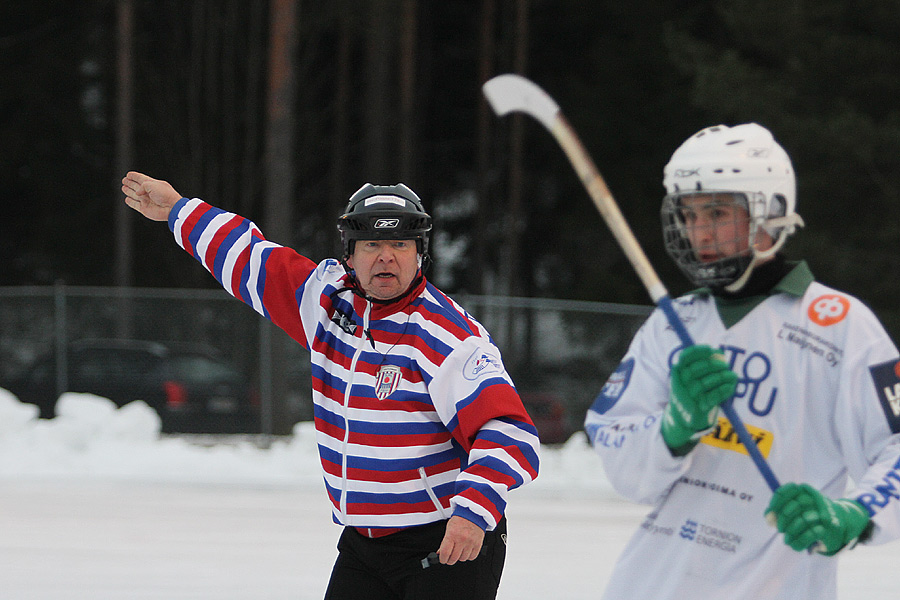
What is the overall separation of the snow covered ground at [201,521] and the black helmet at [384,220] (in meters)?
3.13

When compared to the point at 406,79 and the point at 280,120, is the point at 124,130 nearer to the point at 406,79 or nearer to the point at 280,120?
the point at 280,120

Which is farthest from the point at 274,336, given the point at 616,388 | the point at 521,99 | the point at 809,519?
the point at 809,519

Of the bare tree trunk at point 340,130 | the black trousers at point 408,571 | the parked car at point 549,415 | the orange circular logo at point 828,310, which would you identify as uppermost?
the bare tree trunk at point 340,130

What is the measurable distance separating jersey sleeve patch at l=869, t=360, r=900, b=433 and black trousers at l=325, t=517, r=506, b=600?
4.40 feet

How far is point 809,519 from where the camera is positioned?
2.06 meters

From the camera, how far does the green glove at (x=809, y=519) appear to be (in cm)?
207

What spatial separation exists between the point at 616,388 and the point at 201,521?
609 centimetres

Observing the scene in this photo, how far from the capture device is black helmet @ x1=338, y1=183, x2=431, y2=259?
331 cm

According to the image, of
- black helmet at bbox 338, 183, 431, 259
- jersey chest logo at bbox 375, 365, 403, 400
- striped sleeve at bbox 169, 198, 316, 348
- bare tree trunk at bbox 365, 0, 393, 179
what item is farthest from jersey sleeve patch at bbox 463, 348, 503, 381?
bare tree trunk at bbox 365, 0, 393, 179

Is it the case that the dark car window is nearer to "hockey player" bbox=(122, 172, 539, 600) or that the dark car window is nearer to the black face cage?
"hockey player" bbox=(122, 172, 539, 600)

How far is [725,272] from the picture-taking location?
2283mm

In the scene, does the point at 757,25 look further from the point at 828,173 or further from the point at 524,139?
the point at 524,139

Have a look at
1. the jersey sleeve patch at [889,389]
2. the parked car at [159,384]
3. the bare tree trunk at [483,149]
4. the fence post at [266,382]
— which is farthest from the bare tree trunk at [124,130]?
the jersey sleeve patch at [889,389]

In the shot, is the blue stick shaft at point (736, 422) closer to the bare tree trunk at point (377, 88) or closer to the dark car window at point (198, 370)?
the dark car window at point (198, 370)
